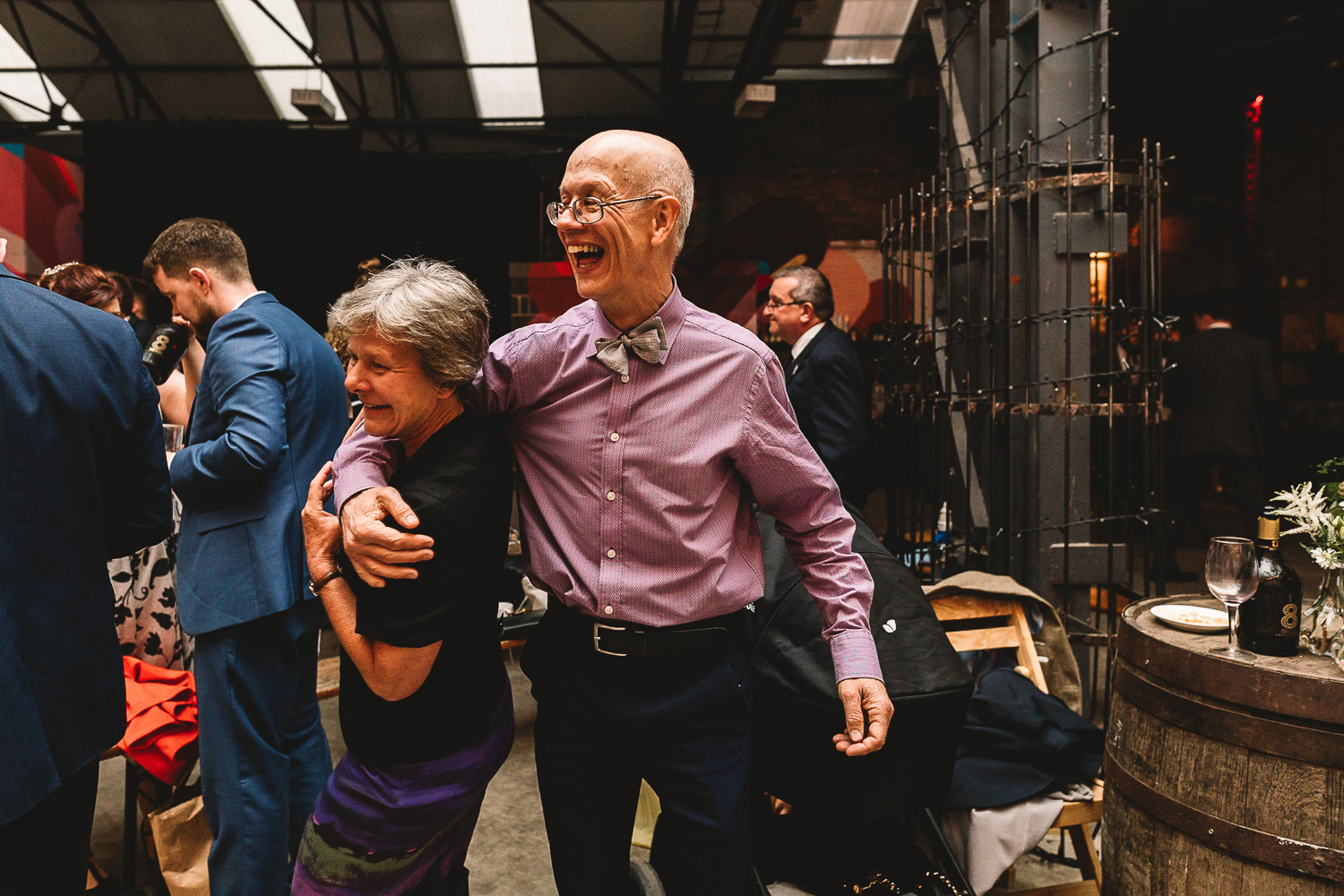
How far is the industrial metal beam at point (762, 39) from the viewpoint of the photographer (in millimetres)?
6198

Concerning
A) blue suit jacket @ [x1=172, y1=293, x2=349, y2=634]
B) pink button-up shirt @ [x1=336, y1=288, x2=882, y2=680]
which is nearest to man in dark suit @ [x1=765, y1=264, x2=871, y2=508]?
blue suit jacket @ [x1=172, y1=293, x2=349, y2=634]

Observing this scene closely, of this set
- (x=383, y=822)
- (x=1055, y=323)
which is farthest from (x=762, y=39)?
(x=383, y=822)

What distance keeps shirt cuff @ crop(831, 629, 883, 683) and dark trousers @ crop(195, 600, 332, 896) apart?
134 centimetres

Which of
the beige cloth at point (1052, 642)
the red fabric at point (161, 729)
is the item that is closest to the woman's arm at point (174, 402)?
the red fabric at point (161, 729)

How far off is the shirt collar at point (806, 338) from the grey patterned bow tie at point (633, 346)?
2.43m

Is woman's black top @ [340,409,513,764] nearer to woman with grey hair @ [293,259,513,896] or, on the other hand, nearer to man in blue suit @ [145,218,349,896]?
woman with grey hair @ [293,259,513,896]

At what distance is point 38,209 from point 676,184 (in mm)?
8615

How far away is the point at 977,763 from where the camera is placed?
80.8 inches

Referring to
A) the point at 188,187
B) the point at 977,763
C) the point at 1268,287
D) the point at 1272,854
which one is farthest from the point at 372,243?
the point at 1268,287

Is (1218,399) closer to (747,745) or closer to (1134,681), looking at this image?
(1134,681)

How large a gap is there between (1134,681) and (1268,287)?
30.7 feet

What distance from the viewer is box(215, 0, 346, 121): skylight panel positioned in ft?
25.8

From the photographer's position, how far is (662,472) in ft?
4.62

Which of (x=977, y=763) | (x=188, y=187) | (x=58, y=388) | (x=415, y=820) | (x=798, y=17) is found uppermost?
(x=798, y=17)
